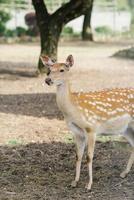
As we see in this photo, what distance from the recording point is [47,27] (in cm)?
1598

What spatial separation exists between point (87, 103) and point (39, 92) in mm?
7541

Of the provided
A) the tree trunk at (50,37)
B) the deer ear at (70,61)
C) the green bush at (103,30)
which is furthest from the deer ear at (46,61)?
the green bush at (103,30)

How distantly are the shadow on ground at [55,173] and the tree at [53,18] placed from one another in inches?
303

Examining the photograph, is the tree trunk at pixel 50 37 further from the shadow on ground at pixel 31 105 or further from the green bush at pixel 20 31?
the green bush at pixel 20 31

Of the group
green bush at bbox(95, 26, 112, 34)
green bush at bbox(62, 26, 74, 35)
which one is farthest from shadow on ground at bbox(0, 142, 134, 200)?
green bush at bbox(95, 26, 112, 34)

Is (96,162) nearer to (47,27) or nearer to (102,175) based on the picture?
(102,175)

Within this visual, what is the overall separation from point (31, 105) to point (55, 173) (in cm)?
506

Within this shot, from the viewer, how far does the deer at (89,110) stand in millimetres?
6148

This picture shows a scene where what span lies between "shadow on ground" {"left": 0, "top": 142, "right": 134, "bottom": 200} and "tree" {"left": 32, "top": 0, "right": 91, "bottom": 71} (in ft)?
25.2

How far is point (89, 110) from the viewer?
6277 mm

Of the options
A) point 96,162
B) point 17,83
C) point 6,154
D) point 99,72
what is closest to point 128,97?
point 96,162

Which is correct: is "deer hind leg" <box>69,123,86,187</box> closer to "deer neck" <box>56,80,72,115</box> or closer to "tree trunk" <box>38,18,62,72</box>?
"deer neck" <box>56,80,72,115</box>

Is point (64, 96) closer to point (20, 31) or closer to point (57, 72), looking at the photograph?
point (57, 72)

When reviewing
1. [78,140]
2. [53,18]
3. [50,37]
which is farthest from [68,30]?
[78,140]
